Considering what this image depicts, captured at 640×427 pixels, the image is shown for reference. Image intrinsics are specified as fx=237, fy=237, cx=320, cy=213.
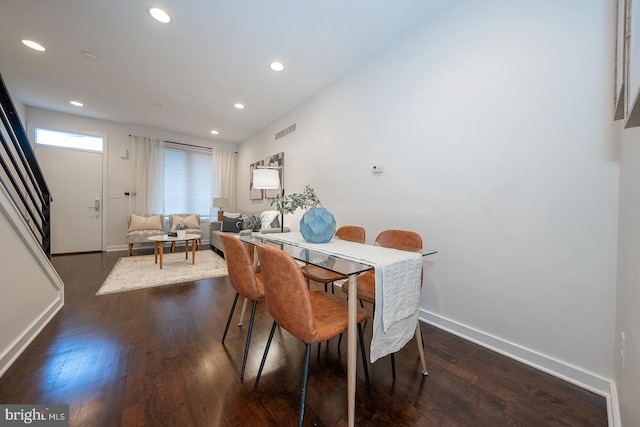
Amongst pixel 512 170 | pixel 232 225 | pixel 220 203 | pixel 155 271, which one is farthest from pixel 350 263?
pixel 220 203

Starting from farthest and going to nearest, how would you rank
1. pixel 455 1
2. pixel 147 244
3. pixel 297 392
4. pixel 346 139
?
pixel 147 244 < pixel 346 139 < pixel 455 1 < pixel 297 392

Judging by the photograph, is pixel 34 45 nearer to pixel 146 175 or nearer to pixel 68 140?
pixel 68 140

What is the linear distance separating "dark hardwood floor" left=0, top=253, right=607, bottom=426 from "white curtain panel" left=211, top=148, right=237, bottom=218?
436cm

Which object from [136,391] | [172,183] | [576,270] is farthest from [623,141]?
[172,183]

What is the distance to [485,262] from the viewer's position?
5.83 feet

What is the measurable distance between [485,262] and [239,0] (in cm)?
284

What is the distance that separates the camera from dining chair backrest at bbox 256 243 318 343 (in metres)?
1.04

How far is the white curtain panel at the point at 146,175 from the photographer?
5.13m

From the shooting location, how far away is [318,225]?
1737 mm

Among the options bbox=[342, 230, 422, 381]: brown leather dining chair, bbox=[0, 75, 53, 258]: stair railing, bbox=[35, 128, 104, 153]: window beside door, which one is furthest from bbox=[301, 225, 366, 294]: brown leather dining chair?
bbox=[35, 128, 104, 153]: window beside door

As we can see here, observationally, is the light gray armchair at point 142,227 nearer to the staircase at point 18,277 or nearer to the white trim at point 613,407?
the staircase at point 18,277

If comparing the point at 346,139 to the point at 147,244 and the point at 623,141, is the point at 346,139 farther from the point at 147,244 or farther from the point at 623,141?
the point at 147,244

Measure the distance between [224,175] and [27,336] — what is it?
4884mm

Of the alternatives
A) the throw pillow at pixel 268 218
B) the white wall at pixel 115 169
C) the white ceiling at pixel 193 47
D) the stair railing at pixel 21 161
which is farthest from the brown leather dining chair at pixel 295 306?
the white wall at pixel 115 169
